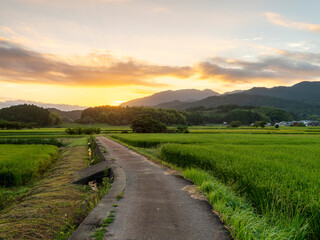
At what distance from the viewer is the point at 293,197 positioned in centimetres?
465

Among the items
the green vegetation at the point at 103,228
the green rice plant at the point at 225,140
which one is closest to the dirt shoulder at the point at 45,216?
the green vegetation at the point at 103,228

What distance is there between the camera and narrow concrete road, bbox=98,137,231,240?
176 inches

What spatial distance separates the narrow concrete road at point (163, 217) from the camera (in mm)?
4461

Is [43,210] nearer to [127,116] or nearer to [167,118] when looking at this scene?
[167,118]

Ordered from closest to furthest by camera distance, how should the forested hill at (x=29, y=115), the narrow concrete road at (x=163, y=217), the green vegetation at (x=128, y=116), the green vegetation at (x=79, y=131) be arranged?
the narrow concrete road at (x=163, y=217) < the green vegetation at (x=79, y=131) < the forested hill at (x=29, y=115) < the green vegetation at (x=128, y=116)

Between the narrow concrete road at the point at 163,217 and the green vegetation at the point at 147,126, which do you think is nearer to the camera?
the narrow concrete road at the point at 163,217

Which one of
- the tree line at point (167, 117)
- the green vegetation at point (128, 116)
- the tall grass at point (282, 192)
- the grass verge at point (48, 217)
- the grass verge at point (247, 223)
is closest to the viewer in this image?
the grass verge at point (247, 223)

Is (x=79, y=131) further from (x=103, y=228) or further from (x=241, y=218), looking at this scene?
(x=241, y=218)

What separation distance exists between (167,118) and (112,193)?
140436 millimetres

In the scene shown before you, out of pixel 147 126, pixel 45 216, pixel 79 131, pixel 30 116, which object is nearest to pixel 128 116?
pixel 30 116

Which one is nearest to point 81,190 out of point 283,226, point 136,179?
point 136,179

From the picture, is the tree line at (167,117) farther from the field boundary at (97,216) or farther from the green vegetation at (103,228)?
the green vegetation at (103,228)

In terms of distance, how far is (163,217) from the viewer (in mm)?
5355

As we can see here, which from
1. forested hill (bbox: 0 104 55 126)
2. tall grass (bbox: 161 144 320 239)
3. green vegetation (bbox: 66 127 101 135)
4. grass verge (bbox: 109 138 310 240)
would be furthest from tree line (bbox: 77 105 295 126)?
grass verge (bbox: 109 138 310 240)
